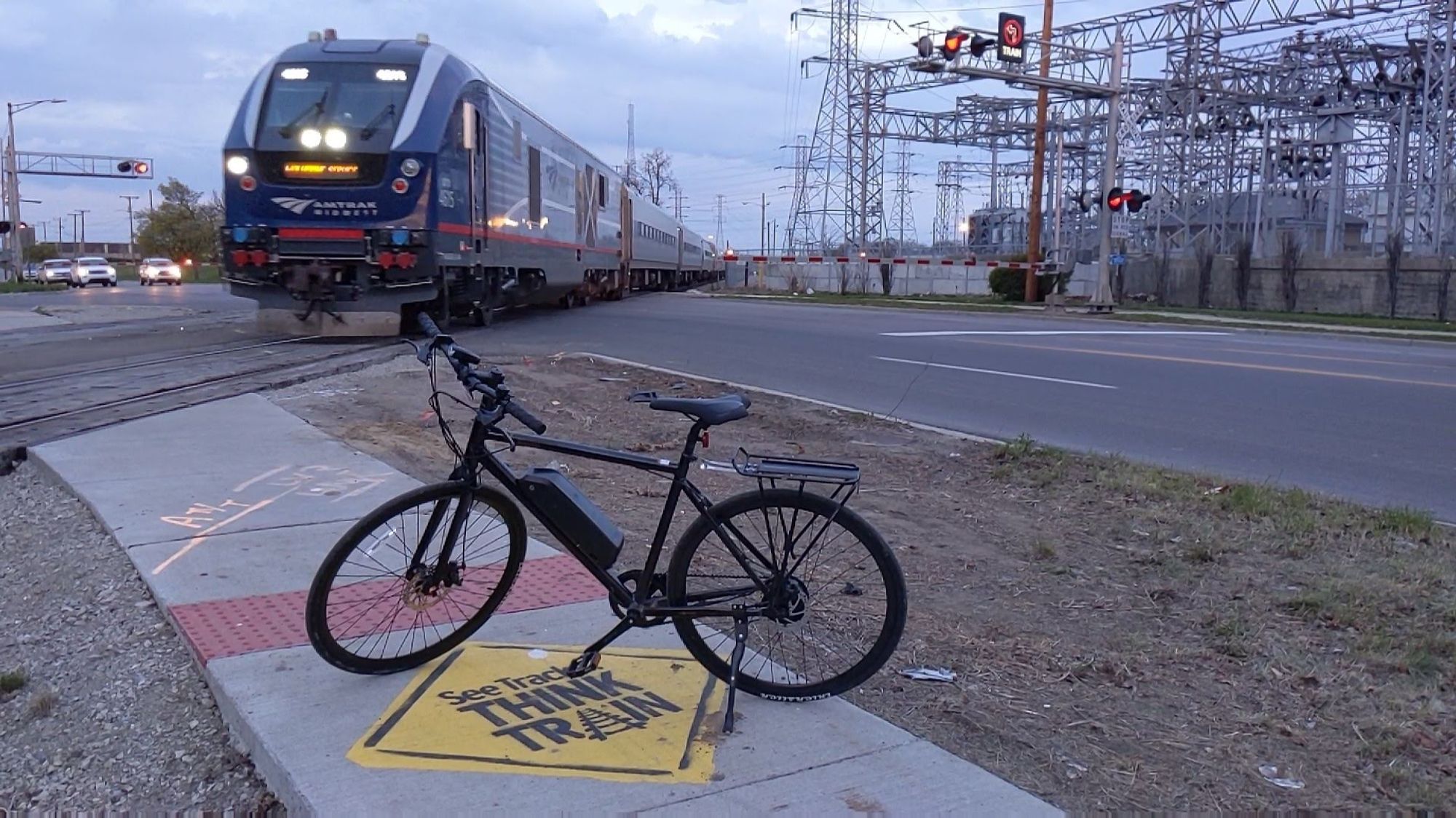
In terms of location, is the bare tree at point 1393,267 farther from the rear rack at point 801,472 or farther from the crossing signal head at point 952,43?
the rear rack at point 801,472

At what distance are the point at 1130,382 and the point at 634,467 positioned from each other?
428 inches

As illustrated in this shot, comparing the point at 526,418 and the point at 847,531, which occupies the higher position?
the point at 526,418

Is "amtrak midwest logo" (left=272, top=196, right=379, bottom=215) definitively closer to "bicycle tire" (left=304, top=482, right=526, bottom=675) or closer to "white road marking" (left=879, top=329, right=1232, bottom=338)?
"white road marking" (left=879, top=329, right=1232, bottom=338)

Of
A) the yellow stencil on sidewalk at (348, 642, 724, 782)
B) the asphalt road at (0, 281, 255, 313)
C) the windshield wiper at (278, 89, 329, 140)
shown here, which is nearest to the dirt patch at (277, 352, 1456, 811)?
the yellow stencil on sidewalk at (348, 642, 724, 782)

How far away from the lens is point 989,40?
25.1m

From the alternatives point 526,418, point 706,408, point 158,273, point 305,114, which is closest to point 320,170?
point 305,114

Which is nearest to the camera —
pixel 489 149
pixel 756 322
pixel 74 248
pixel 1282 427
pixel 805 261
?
pixel 1282 427

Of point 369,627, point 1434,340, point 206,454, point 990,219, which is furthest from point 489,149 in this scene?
point 990,219

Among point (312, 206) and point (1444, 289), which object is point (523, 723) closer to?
point (312, 206)

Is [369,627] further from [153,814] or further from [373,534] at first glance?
[153,814]


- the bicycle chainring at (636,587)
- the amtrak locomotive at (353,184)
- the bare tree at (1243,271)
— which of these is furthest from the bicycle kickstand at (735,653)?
the bare tree at (1243,271)

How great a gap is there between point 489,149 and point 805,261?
102 ft

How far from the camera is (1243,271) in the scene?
3309 centimetres

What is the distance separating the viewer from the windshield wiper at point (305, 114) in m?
15.3
